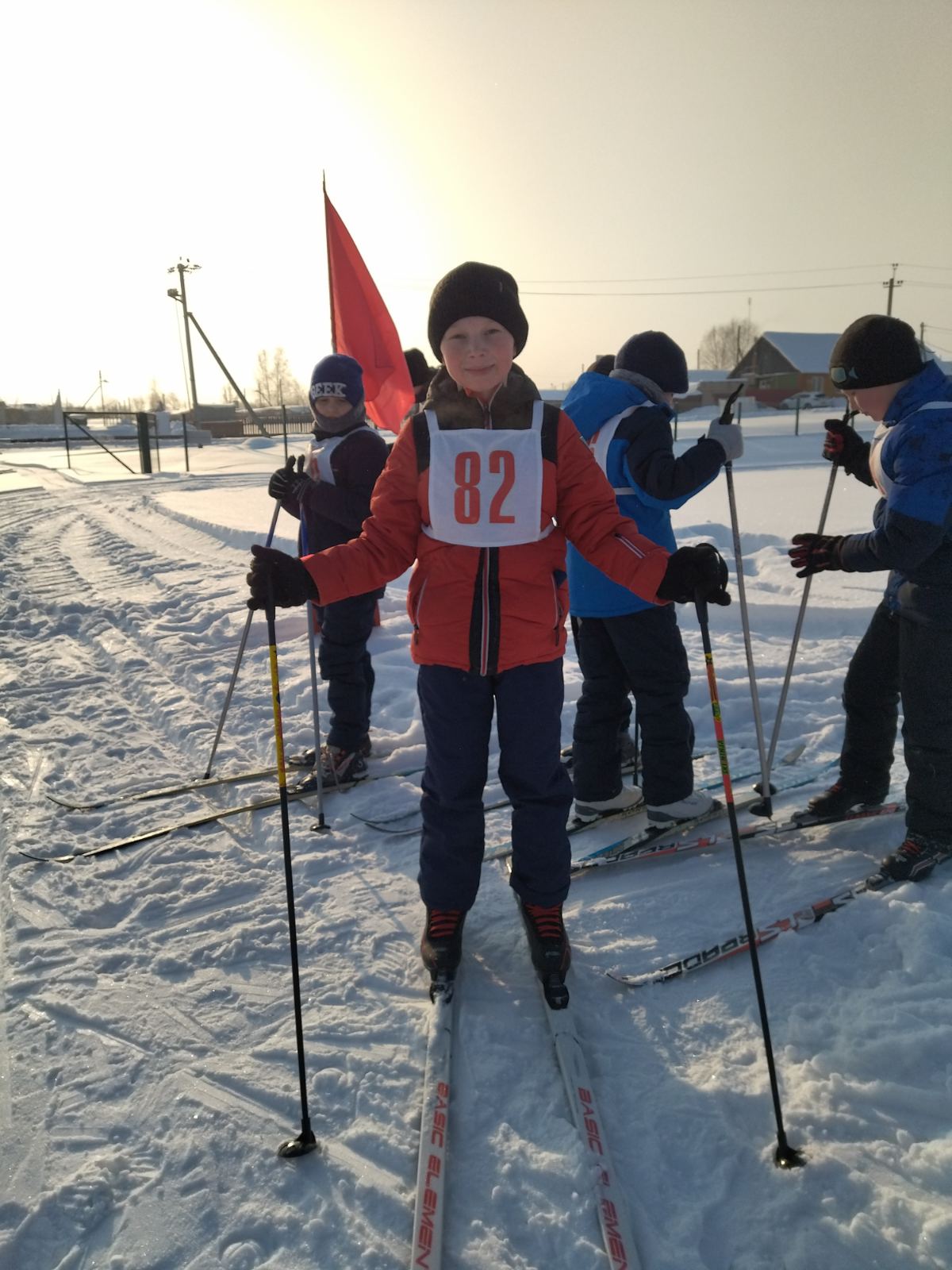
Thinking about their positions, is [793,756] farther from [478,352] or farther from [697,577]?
[478,352]

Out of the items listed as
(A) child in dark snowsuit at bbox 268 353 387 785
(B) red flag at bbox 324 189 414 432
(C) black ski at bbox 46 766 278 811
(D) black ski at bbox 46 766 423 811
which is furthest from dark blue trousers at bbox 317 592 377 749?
(B) red flag at bbox 324 189 414 432

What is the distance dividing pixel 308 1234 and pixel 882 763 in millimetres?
2457

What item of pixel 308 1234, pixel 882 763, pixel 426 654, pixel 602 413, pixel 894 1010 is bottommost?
pixel 308 1234

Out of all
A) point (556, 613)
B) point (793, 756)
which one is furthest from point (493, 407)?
point (793, 756)

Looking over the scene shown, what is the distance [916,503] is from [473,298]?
1.40m

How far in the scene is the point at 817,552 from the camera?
2566 mm

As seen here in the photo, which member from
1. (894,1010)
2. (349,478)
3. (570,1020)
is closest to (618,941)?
(570,1020)

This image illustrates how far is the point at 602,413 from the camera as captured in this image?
2.91 metres

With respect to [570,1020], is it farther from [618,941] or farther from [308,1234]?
[308,1234]

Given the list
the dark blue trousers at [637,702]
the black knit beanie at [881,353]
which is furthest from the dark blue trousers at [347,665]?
the black knit beanie at [881,353]

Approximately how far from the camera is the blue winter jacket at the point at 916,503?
227cm

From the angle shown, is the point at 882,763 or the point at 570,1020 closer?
the point at 570,1020

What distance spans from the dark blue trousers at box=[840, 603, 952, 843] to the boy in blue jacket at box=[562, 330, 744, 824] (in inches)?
25.9

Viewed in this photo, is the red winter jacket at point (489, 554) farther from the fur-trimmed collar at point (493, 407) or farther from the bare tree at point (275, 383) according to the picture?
the bare tree at point (275, 383)
